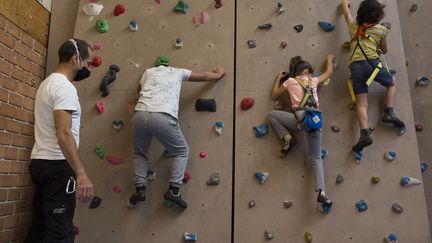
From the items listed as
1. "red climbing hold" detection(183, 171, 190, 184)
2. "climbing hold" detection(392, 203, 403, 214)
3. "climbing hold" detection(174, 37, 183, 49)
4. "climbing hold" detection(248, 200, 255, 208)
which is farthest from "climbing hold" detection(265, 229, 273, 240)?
"climbing hold" detection(174, 37, 183, 49)

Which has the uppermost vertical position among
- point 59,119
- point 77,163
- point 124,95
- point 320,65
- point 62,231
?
point 320,65

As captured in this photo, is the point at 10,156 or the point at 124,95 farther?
the point at 124,95

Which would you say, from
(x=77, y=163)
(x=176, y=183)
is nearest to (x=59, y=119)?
(x=77, y=163)

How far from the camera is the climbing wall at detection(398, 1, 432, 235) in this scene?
3.19 metres

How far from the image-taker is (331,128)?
9.86 feet

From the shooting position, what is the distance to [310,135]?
282 centimetres

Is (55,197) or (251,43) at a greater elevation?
(251,43)

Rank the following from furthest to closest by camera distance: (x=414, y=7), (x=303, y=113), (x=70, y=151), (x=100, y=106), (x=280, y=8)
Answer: (x=414, y=7) < (x=280, y=8) < (x=100, y=106) < (x=303, y=113) < (x=70, y=151)

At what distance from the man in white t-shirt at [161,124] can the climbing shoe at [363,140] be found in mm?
1262

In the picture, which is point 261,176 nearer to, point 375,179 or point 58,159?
point 375,179

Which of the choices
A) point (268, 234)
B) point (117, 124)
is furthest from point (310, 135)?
point (117, 124)

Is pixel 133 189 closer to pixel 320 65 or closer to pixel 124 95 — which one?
pixel 124 95

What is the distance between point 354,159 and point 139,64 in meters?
1.86

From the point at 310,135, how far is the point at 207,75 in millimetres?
898
